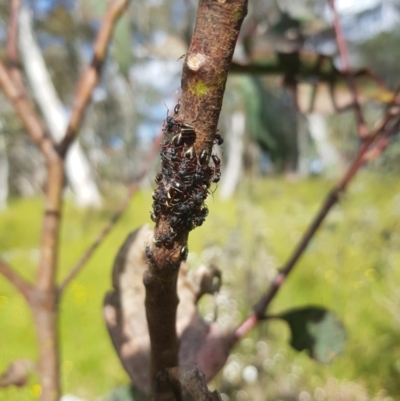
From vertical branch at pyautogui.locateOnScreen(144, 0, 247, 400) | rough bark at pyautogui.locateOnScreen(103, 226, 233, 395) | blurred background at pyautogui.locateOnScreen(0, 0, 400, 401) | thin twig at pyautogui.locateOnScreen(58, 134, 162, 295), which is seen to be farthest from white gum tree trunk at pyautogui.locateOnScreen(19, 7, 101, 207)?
vertical branch at pyautogui.locateOnScreen(144, 0, 247, 400)

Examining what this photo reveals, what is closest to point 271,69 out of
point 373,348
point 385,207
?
point 373,348

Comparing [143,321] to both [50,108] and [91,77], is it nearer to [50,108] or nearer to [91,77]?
[91,77]

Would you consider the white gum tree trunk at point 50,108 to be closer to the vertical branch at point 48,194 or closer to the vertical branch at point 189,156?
the vertical branch at point 48,194

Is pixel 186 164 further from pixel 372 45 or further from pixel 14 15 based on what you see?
pixel 372 45

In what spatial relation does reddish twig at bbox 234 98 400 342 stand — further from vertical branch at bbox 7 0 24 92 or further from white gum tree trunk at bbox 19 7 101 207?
white gum tree trunk at bbox 19 7 101 207

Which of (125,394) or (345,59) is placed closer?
(125,394)

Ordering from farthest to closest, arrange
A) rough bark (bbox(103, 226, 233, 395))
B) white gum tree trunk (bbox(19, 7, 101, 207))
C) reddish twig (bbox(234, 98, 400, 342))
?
white gum tree trunk (bbox(19, 7, 101, 207)) < reddish twig (bbox(234, 98, 400, 342)) < rough bark (bbox(103, 226, 233, 395))

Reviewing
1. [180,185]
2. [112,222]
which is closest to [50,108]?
[112,222]

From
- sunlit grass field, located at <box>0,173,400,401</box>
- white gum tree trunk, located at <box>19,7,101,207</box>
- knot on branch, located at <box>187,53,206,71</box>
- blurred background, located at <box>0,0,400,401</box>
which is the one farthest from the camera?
white gum tree trunk, located at <box>19,7,101,207</box>

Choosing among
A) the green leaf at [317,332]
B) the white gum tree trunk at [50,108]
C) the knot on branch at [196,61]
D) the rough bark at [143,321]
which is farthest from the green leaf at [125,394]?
the white gum tree trunk at [50,108]
